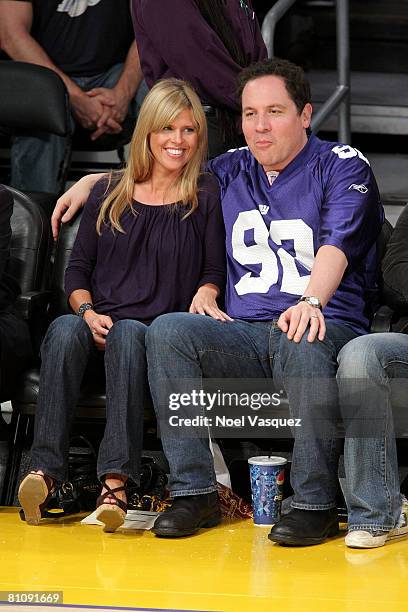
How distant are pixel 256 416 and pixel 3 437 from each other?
88cm

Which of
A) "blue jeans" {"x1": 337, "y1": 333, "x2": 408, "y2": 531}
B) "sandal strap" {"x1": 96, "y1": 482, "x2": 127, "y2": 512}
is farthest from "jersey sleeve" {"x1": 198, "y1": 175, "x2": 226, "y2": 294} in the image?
"sandal strap" {"x1": 96, "y1": 482, "x2": 127, "y2": 512}

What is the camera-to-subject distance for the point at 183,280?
3.57m

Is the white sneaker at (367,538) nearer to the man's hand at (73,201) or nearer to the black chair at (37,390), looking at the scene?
the black chair at (37,390)

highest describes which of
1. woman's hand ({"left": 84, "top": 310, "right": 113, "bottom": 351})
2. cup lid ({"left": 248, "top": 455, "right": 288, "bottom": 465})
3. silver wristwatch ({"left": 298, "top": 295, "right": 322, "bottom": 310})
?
silver wristwatch ({"left": 298, "top": 295, "right": 322, "bottom": 310})

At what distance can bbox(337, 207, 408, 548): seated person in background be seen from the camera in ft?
10.0

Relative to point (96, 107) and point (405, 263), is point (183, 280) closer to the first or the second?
point (405, 263)

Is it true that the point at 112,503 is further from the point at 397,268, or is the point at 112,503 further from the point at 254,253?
the point at 397,268

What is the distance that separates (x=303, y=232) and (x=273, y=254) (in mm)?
102

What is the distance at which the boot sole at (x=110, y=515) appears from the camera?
3131mm

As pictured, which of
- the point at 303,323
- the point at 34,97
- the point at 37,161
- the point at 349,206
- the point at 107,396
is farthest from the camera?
the point at 37,161

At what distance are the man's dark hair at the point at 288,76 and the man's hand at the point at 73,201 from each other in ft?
1.91

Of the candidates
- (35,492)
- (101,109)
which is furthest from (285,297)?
(101,109)

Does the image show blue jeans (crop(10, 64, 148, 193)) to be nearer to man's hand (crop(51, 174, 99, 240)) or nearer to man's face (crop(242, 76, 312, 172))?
man's hand (crop(51, 174, 99, 240))

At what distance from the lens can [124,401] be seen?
127 inches
